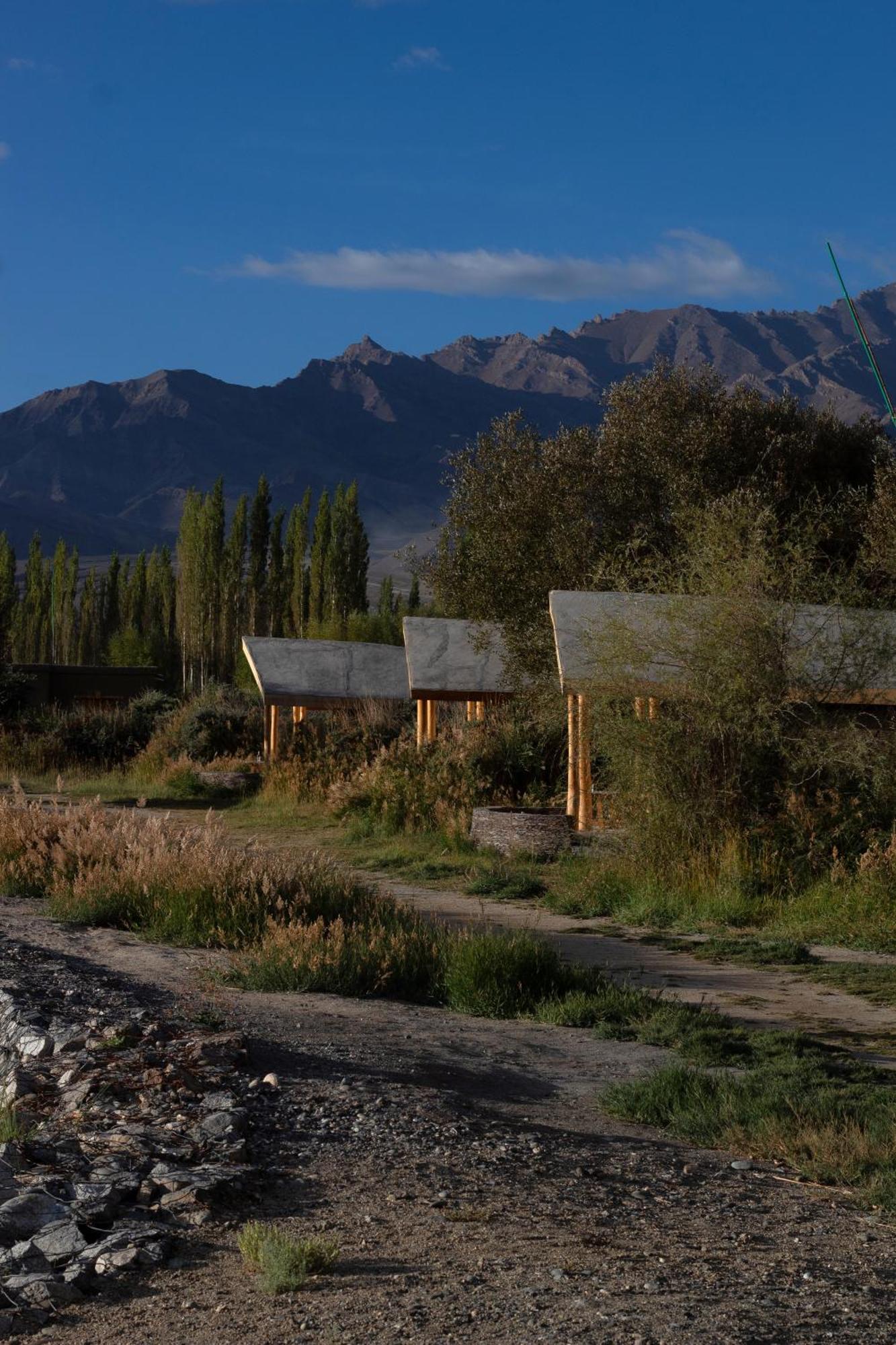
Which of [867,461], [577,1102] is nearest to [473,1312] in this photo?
[577,1102]

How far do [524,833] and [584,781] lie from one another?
1.36m

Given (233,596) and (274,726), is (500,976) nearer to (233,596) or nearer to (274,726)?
(274,726)

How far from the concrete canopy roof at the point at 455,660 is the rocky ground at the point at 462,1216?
1748 centimetres

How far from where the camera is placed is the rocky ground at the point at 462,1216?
4215mm

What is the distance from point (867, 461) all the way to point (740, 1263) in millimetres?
26914

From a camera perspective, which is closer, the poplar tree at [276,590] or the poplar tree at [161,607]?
the poplar tree at [276,590]

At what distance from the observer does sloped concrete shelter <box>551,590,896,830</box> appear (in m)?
15.2

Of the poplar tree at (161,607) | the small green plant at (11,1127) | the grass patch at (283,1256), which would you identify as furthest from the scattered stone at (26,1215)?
the poplar tree at (161,607)

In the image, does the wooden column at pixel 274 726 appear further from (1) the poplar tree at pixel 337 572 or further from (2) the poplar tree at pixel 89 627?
(2) the poplar tree at pixel 89 627

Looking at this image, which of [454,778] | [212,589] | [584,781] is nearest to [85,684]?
[212,589]

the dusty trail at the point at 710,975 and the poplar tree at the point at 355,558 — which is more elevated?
the poplar tree at the point at 355,558

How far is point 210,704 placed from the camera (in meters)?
34.3

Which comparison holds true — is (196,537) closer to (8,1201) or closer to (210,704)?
(210,704)

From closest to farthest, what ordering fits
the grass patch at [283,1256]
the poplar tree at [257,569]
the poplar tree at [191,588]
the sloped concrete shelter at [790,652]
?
the grass patch at [283,1256] → the sloped concrete shelter at [790,652] → the poplar tree at [191,588] → the poplar tree at [257,569]
